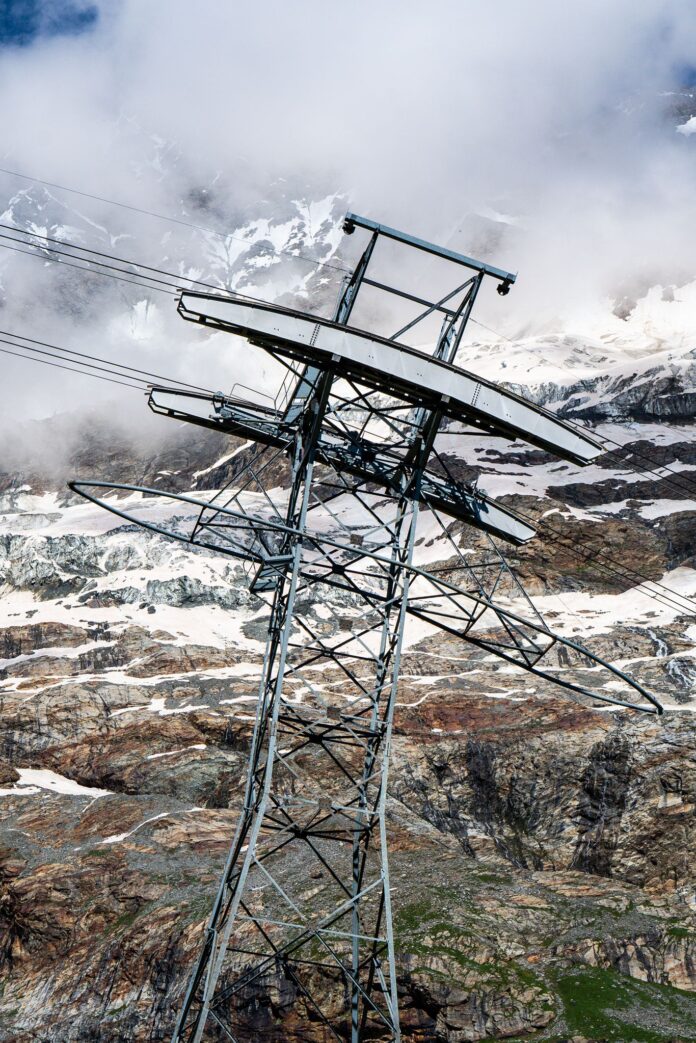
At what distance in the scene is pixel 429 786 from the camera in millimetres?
57969

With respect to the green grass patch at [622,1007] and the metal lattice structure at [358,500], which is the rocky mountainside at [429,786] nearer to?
the green grass patch at [622,1007]

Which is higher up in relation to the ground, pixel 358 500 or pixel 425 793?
pixel 358 500

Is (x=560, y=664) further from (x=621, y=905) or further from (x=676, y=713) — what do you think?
(x=621, y=905)

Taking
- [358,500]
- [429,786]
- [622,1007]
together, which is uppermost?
[358,500]

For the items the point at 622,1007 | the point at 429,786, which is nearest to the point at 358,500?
the point at 622,1007

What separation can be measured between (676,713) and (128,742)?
39.1 meters

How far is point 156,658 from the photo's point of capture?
269 feet

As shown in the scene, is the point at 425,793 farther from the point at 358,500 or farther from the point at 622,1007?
the point at 358,500

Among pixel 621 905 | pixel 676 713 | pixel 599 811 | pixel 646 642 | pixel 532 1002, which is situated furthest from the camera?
pixel 646 642

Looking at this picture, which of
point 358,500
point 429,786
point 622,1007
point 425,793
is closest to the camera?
point 358,500

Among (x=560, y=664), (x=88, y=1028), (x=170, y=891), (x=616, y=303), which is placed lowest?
(x=88, y=1028)

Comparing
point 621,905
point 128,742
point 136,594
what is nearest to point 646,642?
point 621,905

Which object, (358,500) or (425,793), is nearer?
(358,500)

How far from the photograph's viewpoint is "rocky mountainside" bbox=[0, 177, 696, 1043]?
35406mm
